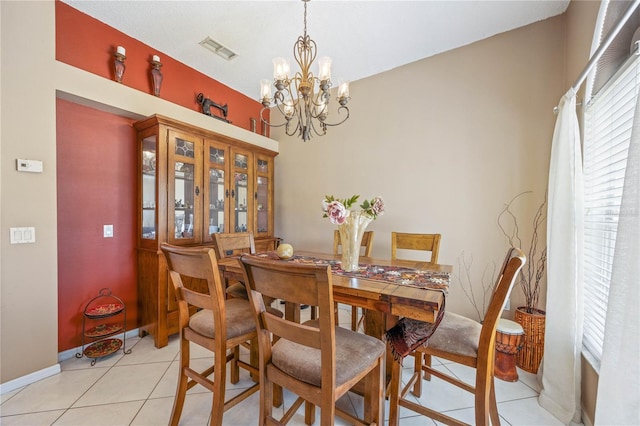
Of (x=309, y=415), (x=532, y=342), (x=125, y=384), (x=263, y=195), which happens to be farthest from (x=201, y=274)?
(x=532, y=342)

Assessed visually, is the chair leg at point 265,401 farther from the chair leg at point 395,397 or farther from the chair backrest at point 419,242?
the chair backrest at point 419,242

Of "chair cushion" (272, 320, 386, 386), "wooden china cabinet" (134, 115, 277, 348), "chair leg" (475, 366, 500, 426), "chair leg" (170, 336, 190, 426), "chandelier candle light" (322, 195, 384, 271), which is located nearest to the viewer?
"chair cushion" (272, 320, 386, 386)

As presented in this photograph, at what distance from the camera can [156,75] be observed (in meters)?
2.48

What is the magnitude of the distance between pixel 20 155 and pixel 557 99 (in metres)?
4.14

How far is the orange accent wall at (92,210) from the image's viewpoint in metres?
2.10

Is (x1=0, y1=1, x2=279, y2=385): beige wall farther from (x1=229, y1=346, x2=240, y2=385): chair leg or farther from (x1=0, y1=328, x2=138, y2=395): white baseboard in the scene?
(x1=229, y1=346, x2=240, y2=385): chair leg

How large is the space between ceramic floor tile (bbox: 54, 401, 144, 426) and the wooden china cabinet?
2.27 feet

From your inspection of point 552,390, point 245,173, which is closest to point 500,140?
point 552,390

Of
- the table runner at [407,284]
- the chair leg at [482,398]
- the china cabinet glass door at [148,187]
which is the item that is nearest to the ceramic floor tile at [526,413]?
the chair leg at [482,398]

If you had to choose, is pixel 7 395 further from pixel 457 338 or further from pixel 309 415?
pixel 457 338

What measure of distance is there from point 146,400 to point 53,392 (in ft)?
2.17

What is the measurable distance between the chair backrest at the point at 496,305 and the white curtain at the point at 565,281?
2.12 ft

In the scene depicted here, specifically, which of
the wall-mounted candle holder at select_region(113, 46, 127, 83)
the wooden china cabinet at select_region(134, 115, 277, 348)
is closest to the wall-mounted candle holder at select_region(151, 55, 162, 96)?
the wall-mounted candle holder at select_region(113, 46, 127, 83)

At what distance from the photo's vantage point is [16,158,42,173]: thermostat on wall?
1710mm
